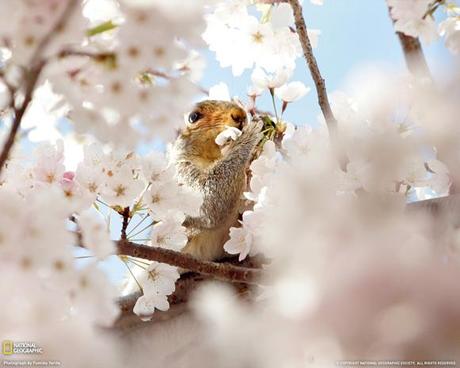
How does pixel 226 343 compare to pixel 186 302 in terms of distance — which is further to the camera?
pixel 186 302

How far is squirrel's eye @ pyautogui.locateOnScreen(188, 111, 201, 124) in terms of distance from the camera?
16.6ft

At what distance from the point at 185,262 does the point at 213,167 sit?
255 cm

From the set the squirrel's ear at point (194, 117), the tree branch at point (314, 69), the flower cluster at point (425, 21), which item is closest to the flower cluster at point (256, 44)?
the tree branch at point (314, 69)

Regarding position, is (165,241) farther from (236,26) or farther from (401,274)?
(401,274)

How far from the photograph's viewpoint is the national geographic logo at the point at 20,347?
1477mm

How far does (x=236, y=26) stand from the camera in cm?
317

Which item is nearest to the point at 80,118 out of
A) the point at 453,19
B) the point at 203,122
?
the point at 453,19

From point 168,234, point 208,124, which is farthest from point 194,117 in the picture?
point 168,234

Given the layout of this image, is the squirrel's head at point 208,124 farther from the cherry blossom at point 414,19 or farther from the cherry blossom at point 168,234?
the cherry blossom at point 414,19

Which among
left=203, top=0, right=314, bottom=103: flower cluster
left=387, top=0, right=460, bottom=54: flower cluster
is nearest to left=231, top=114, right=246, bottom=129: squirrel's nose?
left=203, top=0, right=314, bottom=103: flower cluster

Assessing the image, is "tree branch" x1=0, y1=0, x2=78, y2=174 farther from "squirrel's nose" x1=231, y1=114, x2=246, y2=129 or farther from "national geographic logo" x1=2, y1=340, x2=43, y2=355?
"squirrel's nose" x1=231, y1=114, x2=246, y2=129

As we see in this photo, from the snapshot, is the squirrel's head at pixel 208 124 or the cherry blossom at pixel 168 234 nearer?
the cherry blossom at pixel 168 234

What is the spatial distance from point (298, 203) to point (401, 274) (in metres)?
0.18

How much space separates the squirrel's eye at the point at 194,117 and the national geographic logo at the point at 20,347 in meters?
Answer: 3.60
